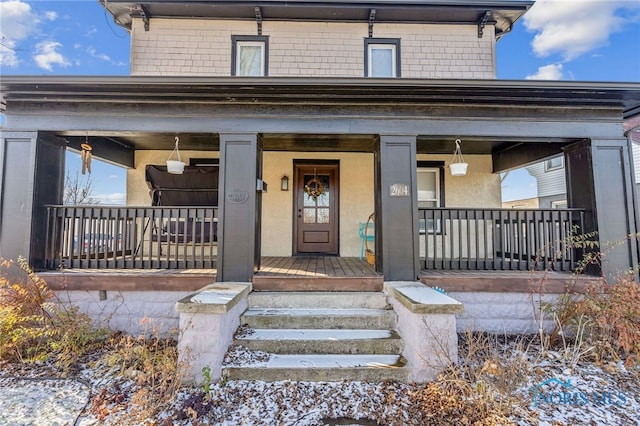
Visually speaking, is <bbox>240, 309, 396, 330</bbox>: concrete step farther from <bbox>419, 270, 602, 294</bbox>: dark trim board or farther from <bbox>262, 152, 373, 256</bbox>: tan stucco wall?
<bbox>262, 152, 373, 256</bbox>: tan stucco wall

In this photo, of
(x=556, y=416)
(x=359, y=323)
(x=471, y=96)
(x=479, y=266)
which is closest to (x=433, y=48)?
→ (x=471, y=96)

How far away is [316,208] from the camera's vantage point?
642 centimetres

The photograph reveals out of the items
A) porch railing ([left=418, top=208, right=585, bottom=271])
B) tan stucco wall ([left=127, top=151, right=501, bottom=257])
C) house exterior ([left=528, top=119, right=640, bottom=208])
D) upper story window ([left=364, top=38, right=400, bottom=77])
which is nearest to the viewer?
porch railing ([left=418, top=208, right=585, bottom=271])

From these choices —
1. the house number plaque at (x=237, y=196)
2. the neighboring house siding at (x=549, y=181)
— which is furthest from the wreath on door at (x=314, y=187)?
the neighboring house siding at (x=549, y=181)

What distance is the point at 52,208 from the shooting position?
4.04 metres

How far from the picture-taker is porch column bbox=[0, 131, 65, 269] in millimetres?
3793

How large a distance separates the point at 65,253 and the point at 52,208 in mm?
713

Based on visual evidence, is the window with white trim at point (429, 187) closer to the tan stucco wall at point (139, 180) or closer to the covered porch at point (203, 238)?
the covered porch at point (203, 238)

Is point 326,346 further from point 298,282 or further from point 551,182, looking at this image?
point 551,182

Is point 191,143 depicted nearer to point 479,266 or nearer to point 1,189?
point 1,189

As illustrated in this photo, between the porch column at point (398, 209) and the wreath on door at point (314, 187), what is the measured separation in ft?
8.42

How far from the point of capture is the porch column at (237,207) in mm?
3791
